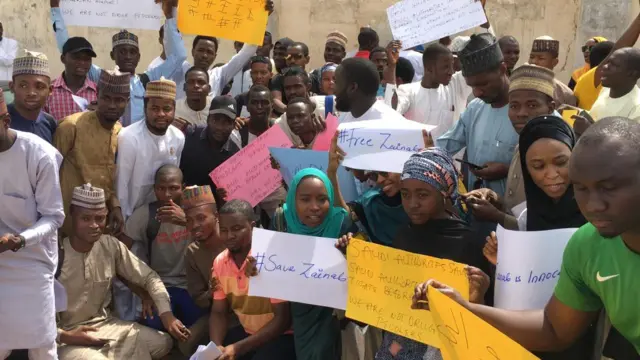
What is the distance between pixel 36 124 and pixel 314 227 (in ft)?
7.16

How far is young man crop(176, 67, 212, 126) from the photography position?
20.7ft

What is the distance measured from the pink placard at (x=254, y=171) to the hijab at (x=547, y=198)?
88.7 inches

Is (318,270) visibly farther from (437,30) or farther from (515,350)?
(437,30)

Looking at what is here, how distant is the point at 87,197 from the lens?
4.88 m

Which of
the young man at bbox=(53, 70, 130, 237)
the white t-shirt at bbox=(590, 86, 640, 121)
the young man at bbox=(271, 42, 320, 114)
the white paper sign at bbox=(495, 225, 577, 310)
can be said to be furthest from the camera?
the young man at bbox=(271, 42, 320, 114)

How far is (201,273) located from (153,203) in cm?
70

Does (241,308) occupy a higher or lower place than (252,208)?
lower

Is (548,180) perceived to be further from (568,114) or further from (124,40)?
(124,40)

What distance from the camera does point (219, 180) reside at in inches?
215

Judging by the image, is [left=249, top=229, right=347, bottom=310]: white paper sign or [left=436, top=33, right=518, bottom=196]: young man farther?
[left=436, top=33, right=518, bottom=196]: young man

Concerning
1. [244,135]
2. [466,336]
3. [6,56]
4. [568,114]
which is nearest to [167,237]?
[244,135]

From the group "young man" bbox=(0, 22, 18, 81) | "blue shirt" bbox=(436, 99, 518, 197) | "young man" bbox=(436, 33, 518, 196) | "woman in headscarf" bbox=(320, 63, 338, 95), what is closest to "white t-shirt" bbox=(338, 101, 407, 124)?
"blue shirt" bbox=(436, 99, 518, 197)

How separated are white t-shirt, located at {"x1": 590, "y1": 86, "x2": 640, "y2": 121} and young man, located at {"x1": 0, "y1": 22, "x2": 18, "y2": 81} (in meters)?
7.74

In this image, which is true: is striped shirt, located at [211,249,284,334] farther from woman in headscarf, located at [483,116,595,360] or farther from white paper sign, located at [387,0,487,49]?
white paper sign, located at [387,0,487,49]
